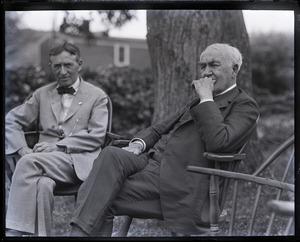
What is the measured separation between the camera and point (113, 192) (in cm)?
394

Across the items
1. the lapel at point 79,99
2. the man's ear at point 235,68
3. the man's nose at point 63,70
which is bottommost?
the lapel at point 79,99

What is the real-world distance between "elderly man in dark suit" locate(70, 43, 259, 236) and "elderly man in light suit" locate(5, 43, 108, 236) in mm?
325

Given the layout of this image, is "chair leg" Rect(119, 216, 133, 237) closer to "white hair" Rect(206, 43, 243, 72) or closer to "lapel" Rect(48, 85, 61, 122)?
"lapel" Rect(48, 85, 61, 122)

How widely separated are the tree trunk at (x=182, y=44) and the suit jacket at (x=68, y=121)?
0.64 metres

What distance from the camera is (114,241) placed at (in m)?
4.18

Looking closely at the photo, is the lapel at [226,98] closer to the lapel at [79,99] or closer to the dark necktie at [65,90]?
the lapel at [79,99]

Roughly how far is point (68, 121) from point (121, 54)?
0.84 meters

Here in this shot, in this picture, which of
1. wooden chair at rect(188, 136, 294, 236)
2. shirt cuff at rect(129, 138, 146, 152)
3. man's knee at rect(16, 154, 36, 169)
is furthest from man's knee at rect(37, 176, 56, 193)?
wooden chair at rect(188, 136, 294, 236)

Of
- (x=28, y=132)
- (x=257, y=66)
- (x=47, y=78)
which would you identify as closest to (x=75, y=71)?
(x=47, y=78)

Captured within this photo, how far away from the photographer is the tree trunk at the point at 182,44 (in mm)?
→ 4469

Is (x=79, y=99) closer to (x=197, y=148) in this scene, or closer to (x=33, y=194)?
(x=33, y=194)

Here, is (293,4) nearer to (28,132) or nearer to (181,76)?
(181,76)

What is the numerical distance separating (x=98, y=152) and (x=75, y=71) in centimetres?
82

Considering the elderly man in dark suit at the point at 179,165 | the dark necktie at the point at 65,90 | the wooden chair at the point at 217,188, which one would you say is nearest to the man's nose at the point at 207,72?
the elderly man in dark suit at the point at 179,165
